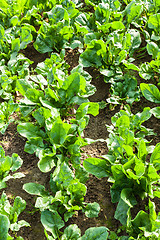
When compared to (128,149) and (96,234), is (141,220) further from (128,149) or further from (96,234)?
(128,149)

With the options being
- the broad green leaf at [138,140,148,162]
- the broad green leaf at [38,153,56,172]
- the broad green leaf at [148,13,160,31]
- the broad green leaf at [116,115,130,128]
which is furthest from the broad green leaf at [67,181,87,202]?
the broad green leaf at [148,13,160,31]

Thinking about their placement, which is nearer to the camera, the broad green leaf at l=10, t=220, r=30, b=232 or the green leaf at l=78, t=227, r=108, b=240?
the green leaf at l=78, t=227, r=108, b=240

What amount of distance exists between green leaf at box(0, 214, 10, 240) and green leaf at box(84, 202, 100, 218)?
71 centimetres

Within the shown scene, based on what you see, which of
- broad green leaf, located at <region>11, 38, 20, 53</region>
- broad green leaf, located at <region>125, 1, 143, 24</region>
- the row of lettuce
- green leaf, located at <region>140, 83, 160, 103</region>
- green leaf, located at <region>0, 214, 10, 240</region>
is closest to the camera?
green leaf, located at <region>0, 214, 10, 240</region>

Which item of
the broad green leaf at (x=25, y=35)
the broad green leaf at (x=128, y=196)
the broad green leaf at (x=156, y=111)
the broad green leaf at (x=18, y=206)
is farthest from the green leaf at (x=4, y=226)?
the broad green leaf at (x=25, y=35)

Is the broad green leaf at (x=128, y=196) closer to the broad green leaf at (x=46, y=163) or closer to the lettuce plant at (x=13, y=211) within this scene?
the broad green leaf at (x=46, y=163)

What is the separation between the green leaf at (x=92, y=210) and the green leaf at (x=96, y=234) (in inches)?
9.1

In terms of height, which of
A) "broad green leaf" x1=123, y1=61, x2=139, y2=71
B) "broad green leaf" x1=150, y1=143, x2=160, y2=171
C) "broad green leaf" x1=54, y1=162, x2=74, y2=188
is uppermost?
"broad green leaf" x1=123, y1=61, x2=139, y2=71

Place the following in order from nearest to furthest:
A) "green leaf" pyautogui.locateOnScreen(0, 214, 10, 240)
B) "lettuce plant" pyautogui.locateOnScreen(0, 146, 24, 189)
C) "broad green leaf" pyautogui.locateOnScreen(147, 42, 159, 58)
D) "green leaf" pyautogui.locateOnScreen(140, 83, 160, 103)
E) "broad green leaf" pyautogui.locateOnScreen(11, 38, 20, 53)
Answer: "green leaf" pyautogui.locateOnScreen(0, 214, 10, 240), "lettuce plant" pyautogui.locateOnScreen(0, 146, 24, 189), "green leaf" pyautogui.locateOnScreen(140, 83, 160, 103), "broad green leaf" pyautogui.locateOnScreen(147, 42, 159, 58), "broad green leaf" pyautogui.locateOnScreen(11, 38, 20, 53)

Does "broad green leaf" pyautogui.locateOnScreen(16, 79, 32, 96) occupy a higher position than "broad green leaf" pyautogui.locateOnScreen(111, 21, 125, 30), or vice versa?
"broad green leaf" pyautogui.locateOnScreen(111, 21, 125, 30)

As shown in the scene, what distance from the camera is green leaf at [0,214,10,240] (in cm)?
236

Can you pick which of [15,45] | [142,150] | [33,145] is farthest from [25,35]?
[142,150]

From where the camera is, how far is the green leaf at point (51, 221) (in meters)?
2.56

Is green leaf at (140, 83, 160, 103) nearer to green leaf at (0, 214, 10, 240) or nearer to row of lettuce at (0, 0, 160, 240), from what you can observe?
row of lettuce at (0, 0, 160, 240)
